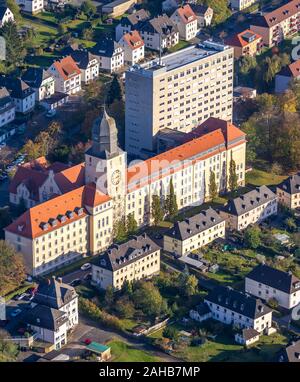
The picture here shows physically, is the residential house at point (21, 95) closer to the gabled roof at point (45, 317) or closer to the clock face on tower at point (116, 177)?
the clock face on tower at point (116, 177)

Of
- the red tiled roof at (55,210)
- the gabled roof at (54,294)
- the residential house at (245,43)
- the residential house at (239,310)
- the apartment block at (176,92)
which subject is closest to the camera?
the gabled roof at (54,294)

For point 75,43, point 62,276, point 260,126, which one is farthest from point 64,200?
point 75,43

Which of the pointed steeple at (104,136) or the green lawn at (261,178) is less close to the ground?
the pointed steeple at (104,136)

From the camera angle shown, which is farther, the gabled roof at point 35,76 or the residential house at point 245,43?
the residential house at point 245,43

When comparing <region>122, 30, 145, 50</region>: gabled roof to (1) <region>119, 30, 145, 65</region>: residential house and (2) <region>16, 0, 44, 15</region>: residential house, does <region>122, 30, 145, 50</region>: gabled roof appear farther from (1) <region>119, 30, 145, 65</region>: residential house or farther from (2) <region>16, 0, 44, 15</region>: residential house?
(2) <region>16, 0, 44, 15</region>: residential house

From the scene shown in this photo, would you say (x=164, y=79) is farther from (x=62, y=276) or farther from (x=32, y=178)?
(x=62, y=276)

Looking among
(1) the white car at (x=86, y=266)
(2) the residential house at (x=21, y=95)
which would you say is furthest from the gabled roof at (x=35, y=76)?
(1) the white car at (x=86, y=266)

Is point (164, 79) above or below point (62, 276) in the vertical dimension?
above
